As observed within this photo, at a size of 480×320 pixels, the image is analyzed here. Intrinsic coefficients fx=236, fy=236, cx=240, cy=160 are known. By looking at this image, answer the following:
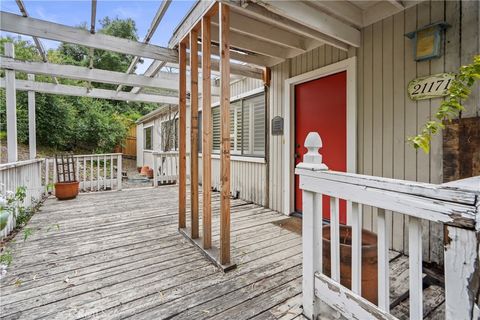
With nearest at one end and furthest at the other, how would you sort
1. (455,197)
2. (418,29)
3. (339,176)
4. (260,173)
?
(455,197) < (339,176) < (418,29) < (260,173)

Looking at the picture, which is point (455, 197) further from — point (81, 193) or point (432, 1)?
point (81, 193)

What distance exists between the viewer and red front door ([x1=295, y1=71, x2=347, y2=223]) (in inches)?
116

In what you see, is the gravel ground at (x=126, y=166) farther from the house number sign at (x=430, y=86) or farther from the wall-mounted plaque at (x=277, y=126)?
the house number sign at (x=430, y=86)

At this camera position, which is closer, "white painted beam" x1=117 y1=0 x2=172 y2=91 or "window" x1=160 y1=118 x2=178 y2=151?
"white painted beam" x1=117 y1=0 x2=172 y2=91

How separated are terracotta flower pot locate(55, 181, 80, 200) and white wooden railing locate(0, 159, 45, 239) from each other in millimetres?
323

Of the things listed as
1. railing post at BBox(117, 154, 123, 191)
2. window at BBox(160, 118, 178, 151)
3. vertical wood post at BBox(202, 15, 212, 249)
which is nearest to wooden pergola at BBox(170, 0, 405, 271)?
vertical wood post at BBox(202, 15, 212, 249)

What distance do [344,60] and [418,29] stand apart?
2.49 ft

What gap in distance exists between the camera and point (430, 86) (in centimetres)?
212

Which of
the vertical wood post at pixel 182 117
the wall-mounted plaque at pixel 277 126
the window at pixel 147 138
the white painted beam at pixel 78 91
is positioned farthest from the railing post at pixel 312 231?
the window at pixel 147 138

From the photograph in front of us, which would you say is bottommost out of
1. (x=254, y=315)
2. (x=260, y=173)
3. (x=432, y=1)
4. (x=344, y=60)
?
(x=254, y=315)

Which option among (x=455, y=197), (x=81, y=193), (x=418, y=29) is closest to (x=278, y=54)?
(x=418, y=29)

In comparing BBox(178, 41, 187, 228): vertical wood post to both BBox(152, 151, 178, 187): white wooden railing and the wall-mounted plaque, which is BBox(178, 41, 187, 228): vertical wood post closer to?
the wall-mounted plaque

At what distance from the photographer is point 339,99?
117 inches

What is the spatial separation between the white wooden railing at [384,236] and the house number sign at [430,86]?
1539mm
